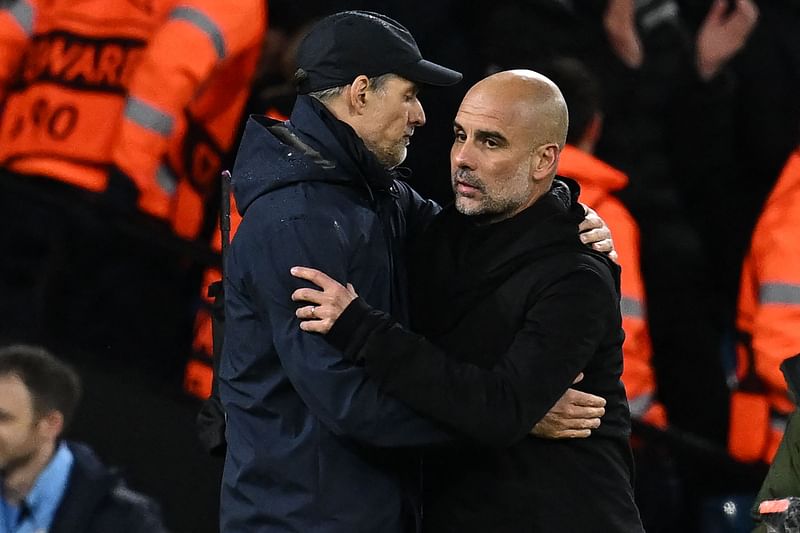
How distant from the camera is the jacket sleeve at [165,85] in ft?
16.8

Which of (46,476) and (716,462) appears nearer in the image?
(46,476)

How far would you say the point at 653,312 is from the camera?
6008 mm

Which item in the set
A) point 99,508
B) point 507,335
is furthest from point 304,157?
point 99,508

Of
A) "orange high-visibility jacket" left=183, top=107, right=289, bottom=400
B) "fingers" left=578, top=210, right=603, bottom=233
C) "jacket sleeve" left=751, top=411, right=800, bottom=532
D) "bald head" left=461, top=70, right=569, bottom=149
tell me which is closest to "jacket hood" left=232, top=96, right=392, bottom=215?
"bald head" left=461, top=70, right=569, bottom=149

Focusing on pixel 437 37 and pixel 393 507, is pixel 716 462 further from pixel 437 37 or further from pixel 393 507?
pixel 393 507

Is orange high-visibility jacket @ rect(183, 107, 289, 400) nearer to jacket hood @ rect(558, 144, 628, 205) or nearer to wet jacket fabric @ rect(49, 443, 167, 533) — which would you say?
wet jacket fabric @ rect(49, 443, 167, 533)

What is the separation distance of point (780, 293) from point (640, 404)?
541 millimetres

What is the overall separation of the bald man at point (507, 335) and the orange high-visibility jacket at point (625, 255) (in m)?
1.77

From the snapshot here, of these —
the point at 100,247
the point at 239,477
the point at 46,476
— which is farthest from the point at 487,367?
the point at 100,247

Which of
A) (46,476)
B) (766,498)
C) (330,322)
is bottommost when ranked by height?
(46,476)

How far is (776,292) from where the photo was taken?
208 inches

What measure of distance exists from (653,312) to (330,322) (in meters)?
3.02

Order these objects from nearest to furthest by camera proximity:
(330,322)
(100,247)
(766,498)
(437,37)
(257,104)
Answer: (330,322)
(766,498)
(100,247)
(257,104)
(437,37)

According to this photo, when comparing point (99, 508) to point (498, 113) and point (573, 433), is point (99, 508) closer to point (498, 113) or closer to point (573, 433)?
point (573, 433)
